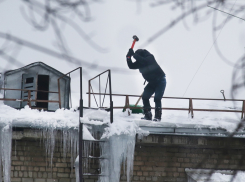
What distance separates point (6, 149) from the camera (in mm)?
7023

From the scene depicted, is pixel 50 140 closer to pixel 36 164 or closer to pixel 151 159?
pixel 36 164

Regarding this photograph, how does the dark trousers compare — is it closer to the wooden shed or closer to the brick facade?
the brick facade

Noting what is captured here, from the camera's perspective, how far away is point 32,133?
715 centimetres

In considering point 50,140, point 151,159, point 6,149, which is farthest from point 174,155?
point 6,149

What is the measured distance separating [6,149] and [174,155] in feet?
11.5

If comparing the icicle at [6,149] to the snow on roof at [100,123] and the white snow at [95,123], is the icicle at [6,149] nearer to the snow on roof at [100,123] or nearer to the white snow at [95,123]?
the white snow at [95,123]

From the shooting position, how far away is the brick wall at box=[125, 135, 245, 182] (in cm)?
745

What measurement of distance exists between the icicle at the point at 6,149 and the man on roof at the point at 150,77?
9.58 feet

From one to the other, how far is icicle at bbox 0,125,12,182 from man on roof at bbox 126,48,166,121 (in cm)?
292

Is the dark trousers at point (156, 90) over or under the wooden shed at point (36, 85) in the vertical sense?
under

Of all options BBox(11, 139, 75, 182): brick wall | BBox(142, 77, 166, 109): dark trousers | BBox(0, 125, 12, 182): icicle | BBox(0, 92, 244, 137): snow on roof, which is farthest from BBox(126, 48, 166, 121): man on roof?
BBox(0, 125, 12, 182): icicle

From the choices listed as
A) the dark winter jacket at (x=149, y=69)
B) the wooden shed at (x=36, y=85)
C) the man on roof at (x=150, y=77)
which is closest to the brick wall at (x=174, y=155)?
the man on roof at (x=150, y=77)

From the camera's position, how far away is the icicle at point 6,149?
6.96m

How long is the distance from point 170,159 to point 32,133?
2963mm
